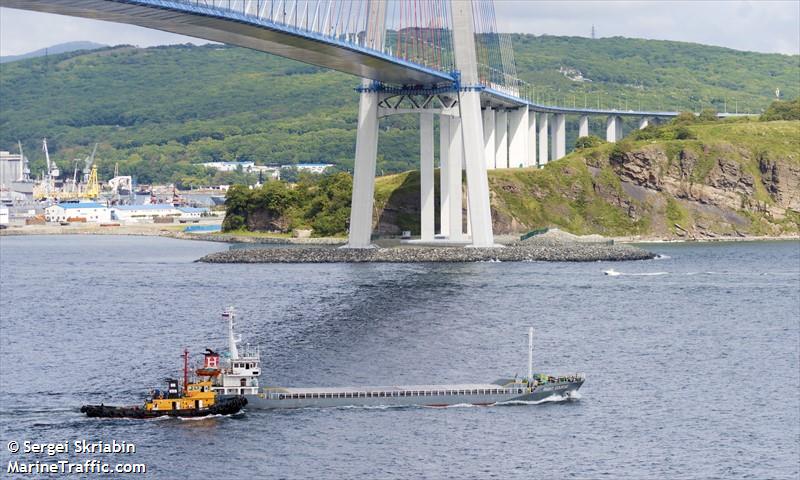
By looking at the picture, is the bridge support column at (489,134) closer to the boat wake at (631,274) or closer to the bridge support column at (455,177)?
the bridge support column at (455,177)

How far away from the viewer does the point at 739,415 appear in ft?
150

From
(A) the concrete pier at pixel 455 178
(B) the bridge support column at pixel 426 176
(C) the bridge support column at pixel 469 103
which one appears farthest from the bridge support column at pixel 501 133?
(C) the bridge support column at pixel 469 103

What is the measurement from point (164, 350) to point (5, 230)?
123027 millimetres

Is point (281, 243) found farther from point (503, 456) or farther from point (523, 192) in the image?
point (503, 456)

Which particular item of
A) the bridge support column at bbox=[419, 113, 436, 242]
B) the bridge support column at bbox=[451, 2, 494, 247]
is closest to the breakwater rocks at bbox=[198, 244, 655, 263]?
the bridge support column at bbox=[451, 2, 494, 247]

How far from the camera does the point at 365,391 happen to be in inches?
1855

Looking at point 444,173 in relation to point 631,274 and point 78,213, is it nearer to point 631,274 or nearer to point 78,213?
point 631,274

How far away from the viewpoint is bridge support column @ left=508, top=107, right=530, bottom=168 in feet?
470

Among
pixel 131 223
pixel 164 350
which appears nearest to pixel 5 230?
pixel 131 223

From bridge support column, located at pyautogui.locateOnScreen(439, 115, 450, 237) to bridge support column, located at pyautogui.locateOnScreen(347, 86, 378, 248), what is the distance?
22.9ft

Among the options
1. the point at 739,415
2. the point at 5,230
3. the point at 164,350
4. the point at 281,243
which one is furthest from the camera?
the point at 5,230

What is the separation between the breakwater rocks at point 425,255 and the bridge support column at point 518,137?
39.8 metres

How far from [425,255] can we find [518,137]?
46744 millimetres

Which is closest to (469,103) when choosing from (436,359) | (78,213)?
(436,359)
